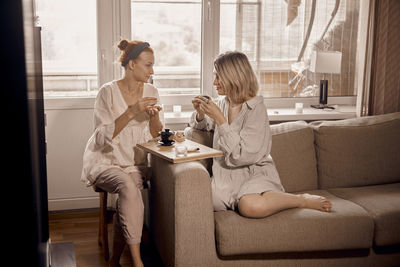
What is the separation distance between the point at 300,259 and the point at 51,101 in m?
1.93

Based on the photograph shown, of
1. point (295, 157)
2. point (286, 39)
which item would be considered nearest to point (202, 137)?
point (295, 157)

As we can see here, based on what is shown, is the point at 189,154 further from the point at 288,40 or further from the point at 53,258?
the point at 288,40

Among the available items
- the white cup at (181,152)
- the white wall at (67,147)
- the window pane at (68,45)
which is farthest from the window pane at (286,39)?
the white cup at (181,152)

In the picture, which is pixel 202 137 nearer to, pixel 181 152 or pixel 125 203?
pixel 181 152

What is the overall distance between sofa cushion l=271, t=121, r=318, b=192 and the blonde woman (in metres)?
0.21

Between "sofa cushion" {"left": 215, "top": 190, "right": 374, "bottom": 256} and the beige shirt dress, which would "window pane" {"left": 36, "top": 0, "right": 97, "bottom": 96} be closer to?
the beige shirt dress

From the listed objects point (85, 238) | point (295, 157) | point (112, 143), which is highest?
point (112, 143)

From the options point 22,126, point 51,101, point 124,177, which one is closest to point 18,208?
point 22,126

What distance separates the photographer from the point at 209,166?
2713 mm

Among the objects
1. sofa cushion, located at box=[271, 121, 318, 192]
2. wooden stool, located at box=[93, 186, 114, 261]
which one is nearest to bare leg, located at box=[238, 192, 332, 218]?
sofa cushion, located at box=[271, 121, 318, 192]

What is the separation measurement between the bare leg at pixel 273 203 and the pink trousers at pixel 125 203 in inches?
→ 20.6

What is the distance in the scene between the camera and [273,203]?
2.32m

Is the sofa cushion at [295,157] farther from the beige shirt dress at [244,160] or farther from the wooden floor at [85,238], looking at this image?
the wooden floor at [85,238]

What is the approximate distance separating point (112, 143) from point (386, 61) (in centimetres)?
208
